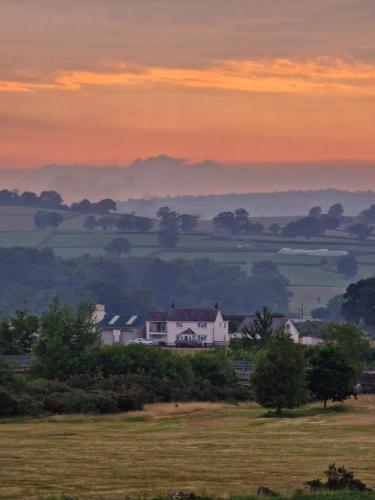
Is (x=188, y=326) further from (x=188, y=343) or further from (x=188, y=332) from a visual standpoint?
(x=188, y=343)

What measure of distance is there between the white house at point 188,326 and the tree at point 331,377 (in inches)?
3213

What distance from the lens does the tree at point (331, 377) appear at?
309ft

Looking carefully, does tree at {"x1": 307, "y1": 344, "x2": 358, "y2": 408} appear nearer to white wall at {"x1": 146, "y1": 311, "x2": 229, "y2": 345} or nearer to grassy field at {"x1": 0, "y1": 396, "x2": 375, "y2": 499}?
grassy field at {"x1": 0, "y1": 396, "x2": 375, "y2": 499}

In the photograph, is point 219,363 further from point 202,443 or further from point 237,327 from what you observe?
point 237,327

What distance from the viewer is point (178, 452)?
2399 inches

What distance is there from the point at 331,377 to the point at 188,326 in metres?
95.4

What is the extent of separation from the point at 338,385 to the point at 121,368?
18.9 metres

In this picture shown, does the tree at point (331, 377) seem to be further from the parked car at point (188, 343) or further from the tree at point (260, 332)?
the parked car at point (188, 343)

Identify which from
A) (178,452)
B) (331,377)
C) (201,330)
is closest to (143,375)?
(331,377)

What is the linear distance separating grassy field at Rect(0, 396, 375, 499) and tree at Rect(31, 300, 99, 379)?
16980mm

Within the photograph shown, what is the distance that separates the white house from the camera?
18438cm

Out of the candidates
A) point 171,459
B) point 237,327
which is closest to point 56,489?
point 171,459

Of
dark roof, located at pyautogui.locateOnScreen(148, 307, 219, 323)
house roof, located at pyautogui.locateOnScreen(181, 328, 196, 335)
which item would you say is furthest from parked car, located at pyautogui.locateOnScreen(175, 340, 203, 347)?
dark roof, located at pyautogui.locateOnScreen(148, 307, 219, 323)

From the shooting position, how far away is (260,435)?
7162 centimetres
